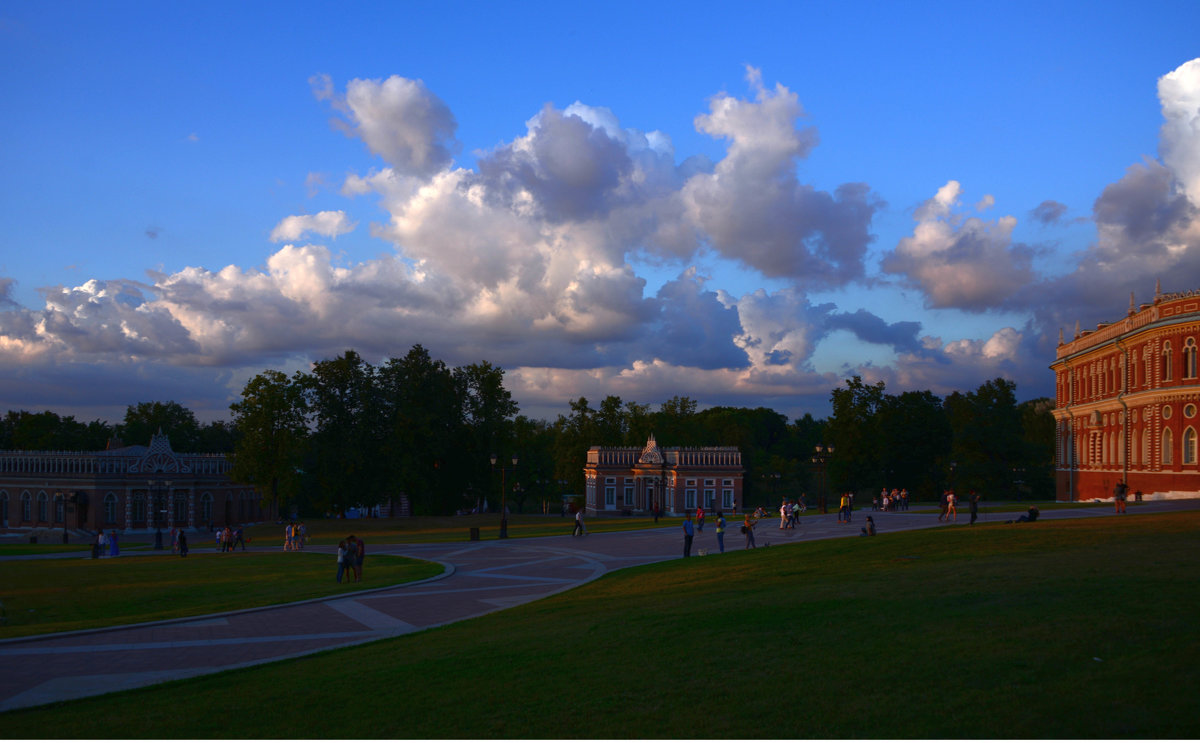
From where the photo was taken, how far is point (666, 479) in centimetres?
7750

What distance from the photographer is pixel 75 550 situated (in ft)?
162

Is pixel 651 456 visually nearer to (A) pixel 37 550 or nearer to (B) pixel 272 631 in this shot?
(A) pixel 37 550

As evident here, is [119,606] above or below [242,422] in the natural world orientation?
below

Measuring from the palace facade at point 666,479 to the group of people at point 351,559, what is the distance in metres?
48.7

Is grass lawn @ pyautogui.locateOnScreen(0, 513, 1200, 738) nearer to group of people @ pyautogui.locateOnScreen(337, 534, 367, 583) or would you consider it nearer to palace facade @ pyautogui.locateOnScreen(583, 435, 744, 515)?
group of people @ pyautogui.locateOnScreen(337, 534, 367, 583)

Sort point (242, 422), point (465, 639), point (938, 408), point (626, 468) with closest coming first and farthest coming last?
point (465, 639) → point (242, 422) → point (626, 468) → point (938, 408)

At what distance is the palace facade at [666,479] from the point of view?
250 ft

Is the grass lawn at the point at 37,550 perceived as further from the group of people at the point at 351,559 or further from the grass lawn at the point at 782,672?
the grass lawn at the point at 782,672

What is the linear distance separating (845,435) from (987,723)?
7957 cm

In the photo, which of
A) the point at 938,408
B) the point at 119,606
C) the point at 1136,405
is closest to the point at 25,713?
the point at 119,606

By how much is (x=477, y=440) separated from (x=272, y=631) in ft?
189

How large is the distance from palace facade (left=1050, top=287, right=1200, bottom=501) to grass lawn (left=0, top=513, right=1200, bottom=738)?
4032 centimetres

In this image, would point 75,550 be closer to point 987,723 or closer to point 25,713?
point 25,713

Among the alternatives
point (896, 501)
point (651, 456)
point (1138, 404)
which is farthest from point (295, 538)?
point (1138, 404)
